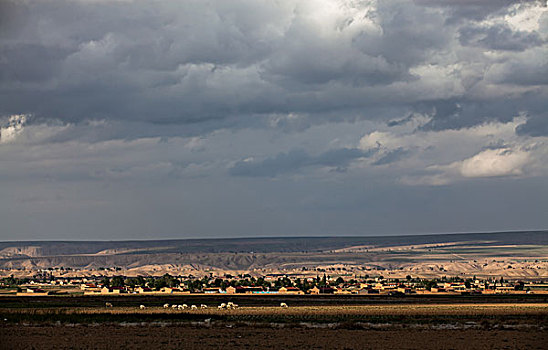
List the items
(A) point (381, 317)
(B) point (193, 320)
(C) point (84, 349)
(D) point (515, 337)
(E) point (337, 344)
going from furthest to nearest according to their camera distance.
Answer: (A) point (381, 317) < (B) point (193, 320) < (D) point (515, 337) < (E) point (337, 344) < (C) point (84, 349)

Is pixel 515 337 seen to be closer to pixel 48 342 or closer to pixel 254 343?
pixel 254 343

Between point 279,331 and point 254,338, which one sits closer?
point 254,338

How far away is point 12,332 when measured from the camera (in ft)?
232

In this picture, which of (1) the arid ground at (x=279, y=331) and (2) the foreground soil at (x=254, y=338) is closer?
(2) the foreground soil at (x=254, y=338)

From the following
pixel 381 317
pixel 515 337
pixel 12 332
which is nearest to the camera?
pixel 515 337

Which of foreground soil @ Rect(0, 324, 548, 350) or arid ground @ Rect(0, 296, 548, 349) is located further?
arid ground @ Rect(0, 296, 548, 349)

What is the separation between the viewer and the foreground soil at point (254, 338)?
58.8m

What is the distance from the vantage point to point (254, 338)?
64.6 metres

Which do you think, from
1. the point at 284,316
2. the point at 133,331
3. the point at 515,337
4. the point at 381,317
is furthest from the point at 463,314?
the point at 133,331

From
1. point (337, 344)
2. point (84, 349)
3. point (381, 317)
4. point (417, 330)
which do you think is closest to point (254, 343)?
point (337, 344)

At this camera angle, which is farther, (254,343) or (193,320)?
(193,320)

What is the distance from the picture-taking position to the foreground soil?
2317 inches

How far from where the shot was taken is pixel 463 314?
99.8 m

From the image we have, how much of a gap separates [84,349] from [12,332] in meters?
16.8
